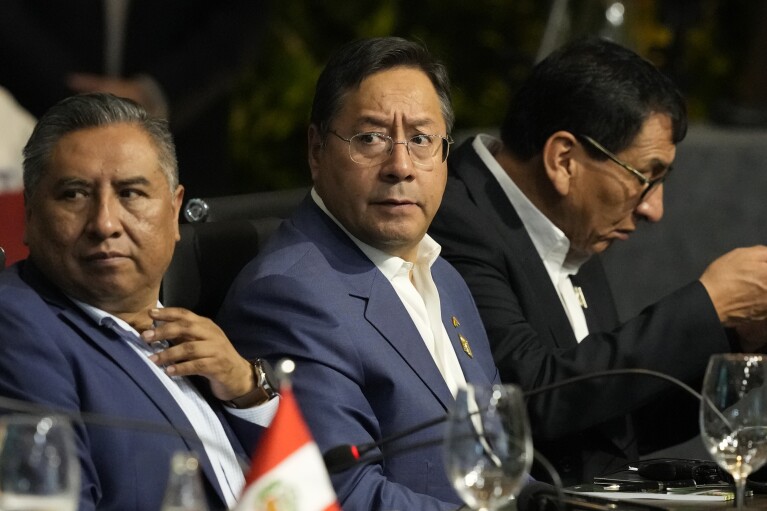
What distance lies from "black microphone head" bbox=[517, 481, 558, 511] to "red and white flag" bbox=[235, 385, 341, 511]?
46 centimetres

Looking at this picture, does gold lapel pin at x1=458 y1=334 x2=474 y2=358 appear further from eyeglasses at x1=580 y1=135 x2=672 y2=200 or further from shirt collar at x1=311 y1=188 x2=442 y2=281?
eyeglasses at x1=580 y1=135 x2=672 y2=200

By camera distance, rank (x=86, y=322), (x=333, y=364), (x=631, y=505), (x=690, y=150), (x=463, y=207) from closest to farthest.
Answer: (x=631, y=505) < (x=86, y=322) < (x=333, y=364) < (x=463, y=207) < (x=690, y=150)

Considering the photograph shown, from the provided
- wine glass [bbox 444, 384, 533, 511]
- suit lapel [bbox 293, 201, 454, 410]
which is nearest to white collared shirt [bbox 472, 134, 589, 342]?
suit lapel [bbox 293, 201, 454, 410]

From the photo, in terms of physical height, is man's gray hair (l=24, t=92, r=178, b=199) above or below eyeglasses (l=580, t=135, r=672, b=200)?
above

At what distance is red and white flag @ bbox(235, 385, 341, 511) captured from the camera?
5.81 feet

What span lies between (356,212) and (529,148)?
77 cm

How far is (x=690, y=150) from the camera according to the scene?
207 inches

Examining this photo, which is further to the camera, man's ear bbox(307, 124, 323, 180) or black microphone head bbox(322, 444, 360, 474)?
man's ear bbox(307, 124, 323, 180)

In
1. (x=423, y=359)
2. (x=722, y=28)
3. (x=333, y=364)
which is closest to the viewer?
(x=333, y=364)

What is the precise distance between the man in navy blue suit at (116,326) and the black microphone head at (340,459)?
1.15 ft

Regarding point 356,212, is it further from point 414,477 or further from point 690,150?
point 690,150

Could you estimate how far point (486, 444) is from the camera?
6.31 feet

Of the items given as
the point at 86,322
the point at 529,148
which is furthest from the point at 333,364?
the point at 529,148

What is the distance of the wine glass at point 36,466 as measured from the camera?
164 centimetres
